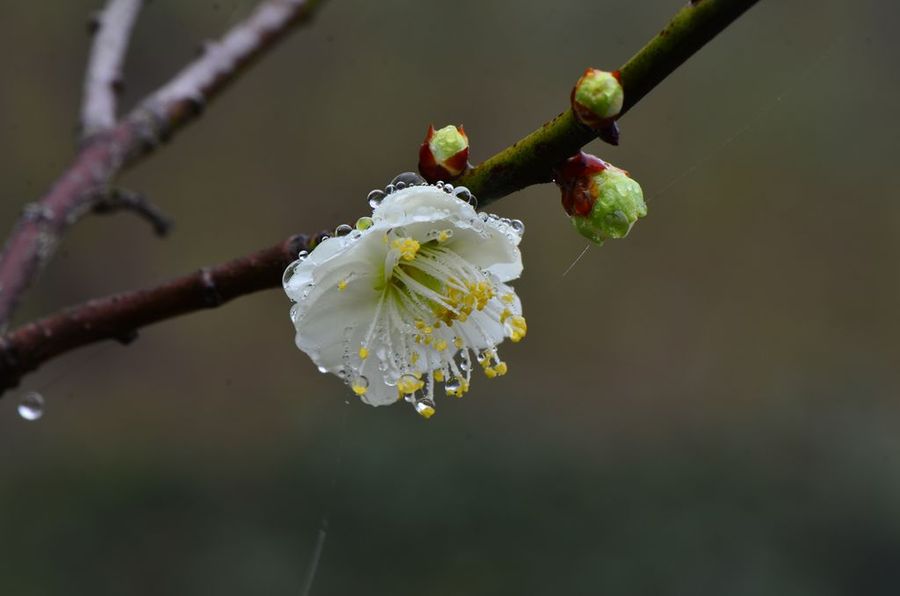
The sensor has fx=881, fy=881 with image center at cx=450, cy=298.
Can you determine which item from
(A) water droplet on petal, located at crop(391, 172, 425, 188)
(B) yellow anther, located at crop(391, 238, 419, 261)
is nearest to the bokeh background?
(B) yellow anther, located at crop(391, 238, 419, 261)

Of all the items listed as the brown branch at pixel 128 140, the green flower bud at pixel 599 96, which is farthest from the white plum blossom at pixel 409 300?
the brown branch at pixel 128 140

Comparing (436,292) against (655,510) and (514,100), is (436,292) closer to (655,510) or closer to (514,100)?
(655,510)

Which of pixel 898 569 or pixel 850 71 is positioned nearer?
pixel 898 569

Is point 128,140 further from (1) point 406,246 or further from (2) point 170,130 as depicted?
(1) point 406,246

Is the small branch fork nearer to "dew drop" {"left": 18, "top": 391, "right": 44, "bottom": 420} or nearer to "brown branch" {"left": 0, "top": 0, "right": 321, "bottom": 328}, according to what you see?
"brown branch" {"left": 0, "top": 0, "right": 321, "bottom": 328}

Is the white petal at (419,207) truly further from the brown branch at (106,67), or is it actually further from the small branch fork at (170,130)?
the brown branch at (106,67)

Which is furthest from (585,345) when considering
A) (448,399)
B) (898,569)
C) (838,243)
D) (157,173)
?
(157,173)
